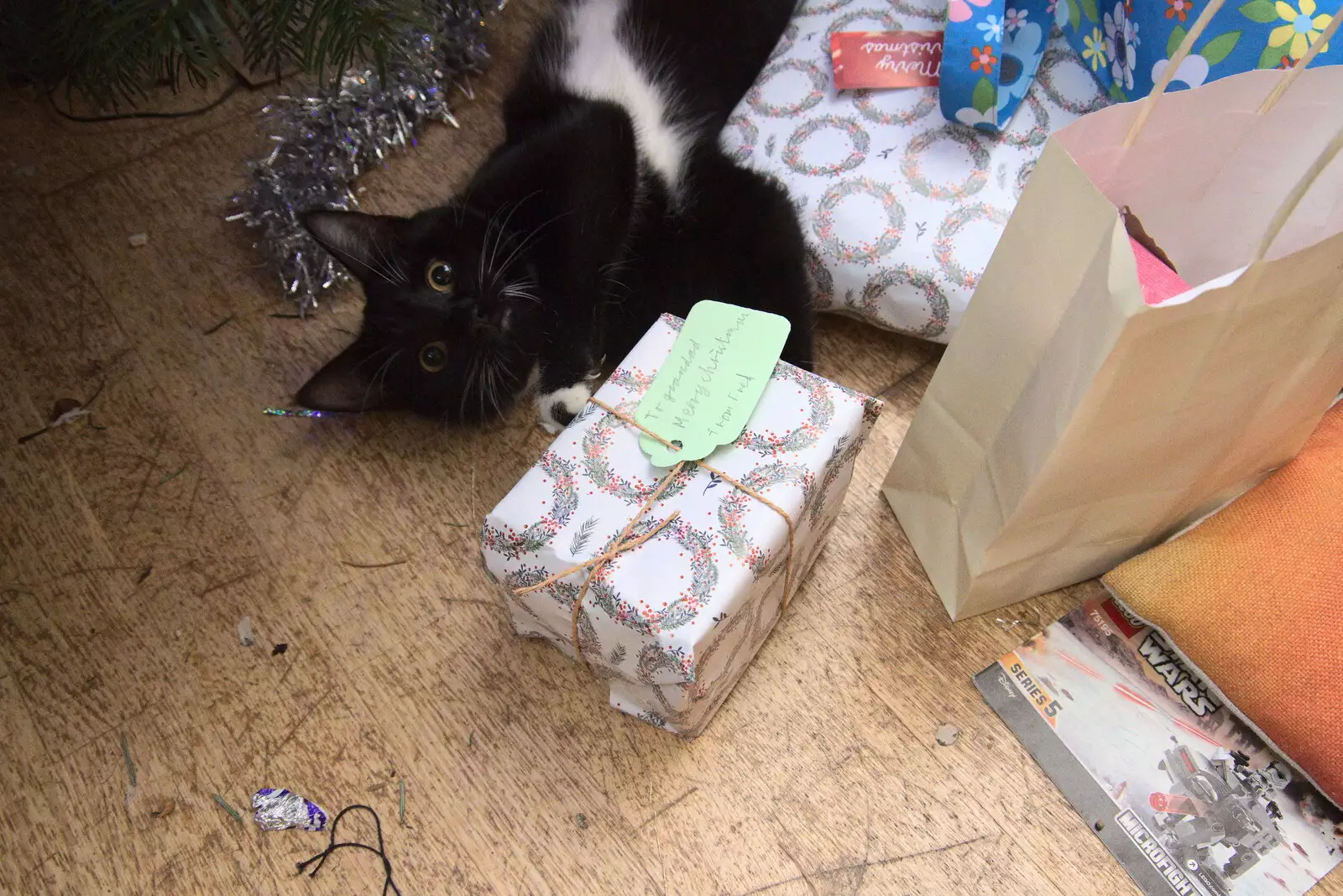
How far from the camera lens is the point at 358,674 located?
34.6 inches

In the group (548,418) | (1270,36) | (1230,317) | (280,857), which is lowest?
(280,857)

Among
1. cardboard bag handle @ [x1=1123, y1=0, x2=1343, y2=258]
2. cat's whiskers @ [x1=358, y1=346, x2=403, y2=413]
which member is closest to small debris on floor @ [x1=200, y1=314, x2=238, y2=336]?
cat's whiskers @ [x1=358, y1=346, x2=403, y2=413]

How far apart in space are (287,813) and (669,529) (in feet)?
1.57

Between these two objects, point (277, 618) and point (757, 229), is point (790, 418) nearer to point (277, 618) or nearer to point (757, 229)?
point (757, 229)

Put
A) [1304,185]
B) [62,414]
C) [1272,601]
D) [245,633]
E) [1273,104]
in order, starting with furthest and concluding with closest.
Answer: [62,414], [245,633], [1272,601], [1273,104], [1304,185]

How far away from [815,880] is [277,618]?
24.0 inches

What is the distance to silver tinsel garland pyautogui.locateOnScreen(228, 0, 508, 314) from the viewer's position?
1.08m

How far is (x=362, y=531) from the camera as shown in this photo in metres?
0.96

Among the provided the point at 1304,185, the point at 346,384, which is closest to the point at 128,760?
the point at 346,384

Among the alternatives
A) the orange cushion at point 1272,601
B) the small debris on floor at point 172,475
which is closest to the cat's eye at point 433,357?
the small debris on floor at point 172,475

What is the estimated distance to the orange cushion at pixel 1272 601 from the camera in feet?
2.44

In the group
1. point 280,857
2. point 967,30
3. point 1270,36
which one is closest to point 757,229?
point 967,30

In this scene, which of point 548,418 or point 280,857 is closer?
point 280,857

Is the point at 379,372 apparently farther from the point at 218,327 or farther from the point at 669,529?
the point at 669,529
